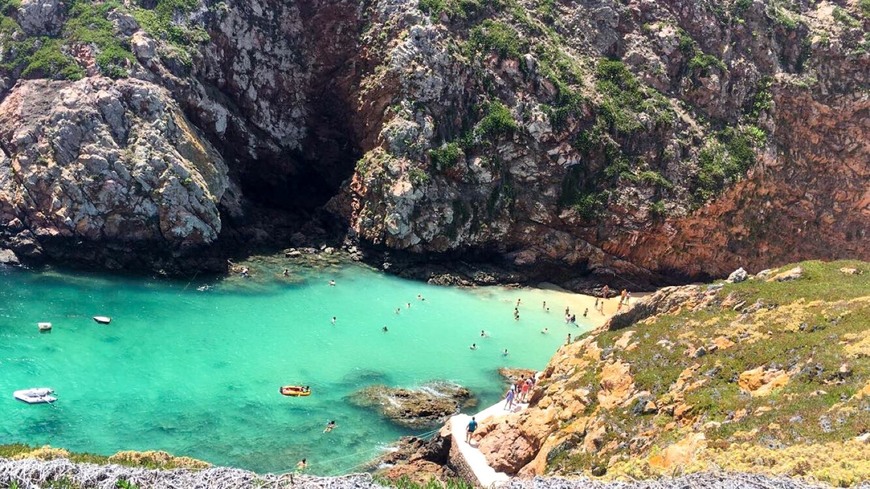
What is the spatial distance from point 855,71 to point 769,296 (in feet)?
168

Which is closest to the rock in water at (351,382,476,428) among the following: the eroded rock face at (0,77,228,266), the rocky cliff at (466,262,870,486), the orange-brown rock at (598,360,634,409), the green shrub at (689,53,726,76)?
the rocky cliff at (466,262,870,486)

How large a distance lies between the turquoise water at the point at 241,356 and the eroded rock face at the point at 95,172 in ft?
13.0

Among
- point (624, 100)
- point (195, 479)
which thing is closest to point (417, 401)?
point (195, 479)

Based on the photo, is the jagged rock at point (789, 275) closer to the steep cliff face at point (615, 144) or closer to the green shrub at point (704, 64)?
the steep cliff face at point (615, 144)

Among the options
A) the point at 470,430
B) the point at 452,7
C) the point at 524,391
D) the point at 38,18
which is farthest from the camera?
the point at 452,7

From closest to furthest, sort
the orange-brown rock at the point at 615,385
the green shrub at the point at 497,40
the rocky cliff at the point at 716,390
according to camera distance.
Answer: the rocky cliff at the point at 716,390 → the orange-brown rock at the point at 615,385 → the green shrub at the point at 497,40

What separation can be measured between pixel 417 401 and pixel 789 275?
18.3 m

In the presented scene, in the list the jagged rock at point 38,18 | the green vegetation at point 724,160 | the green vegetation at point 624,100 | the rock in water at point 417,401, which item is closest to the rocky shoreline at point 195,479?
the rock in water at point 417,401

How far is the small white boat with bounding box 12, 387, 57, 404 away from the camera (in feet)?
88.1

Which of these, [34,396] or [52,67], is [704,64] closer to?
[52,67]

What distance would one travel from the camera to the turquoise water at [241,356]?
2633 cm

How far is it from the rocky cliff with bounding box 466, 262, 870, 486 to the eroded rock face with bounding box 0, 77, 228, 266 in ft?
108

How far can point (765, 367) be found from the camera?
60.7 feet

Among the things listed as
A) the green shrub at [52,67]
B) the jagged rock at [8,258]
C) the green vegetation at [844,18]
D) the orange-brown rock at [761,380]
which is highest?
the green vegetation at [844,18]
